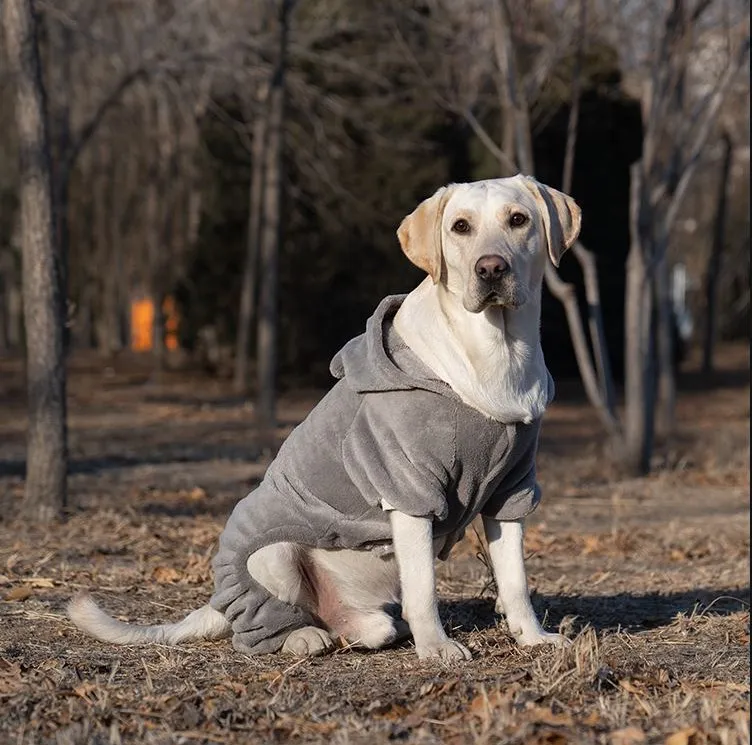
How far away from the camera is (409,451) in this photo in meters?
4.81

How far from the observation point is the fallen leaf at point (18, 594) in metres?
6.27

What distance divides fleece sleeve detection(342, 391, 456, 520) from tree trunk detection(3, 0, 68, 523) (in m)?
4.41

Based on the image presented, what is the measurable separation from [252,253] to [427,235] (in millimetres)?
15684

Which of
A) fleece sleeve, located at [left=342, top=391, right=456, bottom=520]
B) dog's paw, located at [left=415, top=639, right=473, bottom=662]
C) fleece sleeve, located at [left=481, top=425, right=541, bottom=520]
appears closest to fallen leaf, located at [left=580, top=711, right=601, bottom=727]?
dog's paw, located at [left=415, top=639, right=473, bottom=662]

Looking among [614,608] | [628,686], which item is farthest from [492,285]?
[614,608]

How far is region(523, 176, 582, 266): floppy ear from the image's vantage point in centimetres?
500

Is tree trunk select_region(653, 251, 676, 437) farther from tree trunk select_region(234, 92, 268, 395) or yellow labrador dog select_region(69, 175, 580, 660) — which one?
yellow labrador dog select_region(69, 175, 580, 660)

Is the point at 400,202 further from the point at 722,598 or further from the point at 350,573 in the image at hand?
the point at 350,573

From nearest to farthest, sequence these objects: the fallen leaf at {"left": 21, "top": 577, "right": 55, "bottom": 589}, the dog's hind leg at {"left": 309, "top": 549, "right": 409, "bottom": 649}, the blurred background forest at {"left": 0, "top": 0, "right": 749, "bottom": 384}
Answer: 1. the dog's hind leg at {"left": 309, "top": 549, "right": 409, "bottom": 649}
2. the fallen leaf at {"left": 21, "top": 577, "right": 55, "bottom": 589}
3. the blurred background forest at {"left": 0, "top": 0, "right": 749, "bottom": 384}

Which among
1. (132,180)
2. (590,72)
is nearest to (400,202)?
(590,72)

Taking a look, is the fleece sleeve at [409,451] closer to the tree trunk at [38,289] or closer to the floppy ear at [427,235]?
the floppy ear at [427,235]

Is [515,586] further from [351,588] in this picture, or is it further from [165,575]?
[165,575]

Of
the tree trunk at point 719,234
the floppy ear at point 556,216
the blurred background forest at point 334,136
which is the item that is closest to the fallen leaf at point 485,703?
the floppy ear at point 556,216

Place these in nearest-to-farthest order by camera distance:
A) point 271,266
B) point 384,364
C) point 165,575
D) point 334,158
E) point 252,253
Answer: point 384,364, point 165,575, point 271,266, point 252,253, point 334,158
